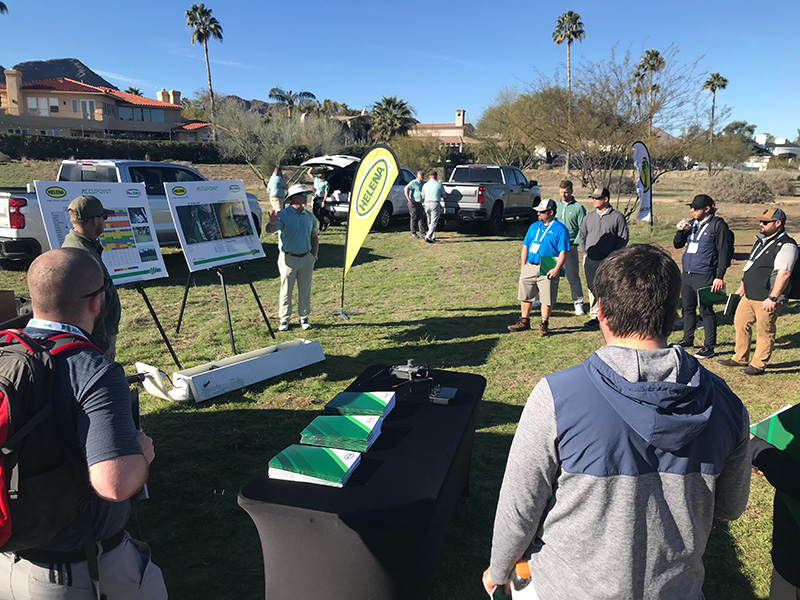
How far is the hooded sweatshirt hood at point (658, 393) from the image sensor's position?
53.5 inches

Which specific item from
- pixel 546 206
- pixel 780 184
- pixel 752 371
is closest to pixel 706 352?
pixel 752 371

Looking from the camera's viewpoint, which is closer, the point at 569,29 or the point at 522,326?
the point at 522,326

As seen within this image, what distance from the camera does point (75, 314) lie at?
5.73 ft

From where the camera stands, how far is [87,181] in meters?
6.90

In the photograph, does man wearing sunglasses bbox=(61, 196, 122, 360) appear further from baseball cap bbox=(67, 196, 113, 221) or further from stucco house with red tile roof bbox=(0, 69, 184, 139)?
stucco house with red tile roof bbox=(0, 69, 184, 139)

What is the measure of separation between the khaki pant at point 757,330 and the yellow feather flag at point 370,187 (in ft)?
14.4

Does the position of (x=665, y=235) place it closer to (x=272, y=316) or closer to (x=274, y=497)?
(x=272, y=316)

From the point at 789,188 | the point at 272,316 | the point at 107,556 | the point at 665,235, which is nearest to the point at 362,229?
the point at 272,316

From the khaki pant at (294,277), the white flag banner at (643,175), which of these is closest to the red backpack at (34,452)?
the khaki pant at (294,277)

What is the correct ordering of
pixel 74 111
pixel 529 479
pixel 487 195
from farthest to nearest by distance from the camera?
pixel 74 111
pixel 487 195
pixel 529 479

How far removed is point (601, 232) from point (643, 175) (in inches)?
135

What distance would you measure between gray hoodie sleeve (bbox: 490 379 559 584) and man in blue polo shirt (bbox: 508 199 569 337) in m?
5.46

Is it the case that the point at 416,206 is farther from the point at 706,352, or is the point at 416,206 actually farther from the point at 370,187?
the point at 706,352

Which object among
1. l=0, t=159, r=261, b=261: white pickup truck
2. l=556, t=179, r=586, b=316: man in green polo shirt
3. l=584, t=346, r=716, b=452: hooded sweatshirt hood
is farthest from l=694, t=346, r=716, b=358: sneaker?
l=0, t=159, r=261, b=261: white pickup truck
